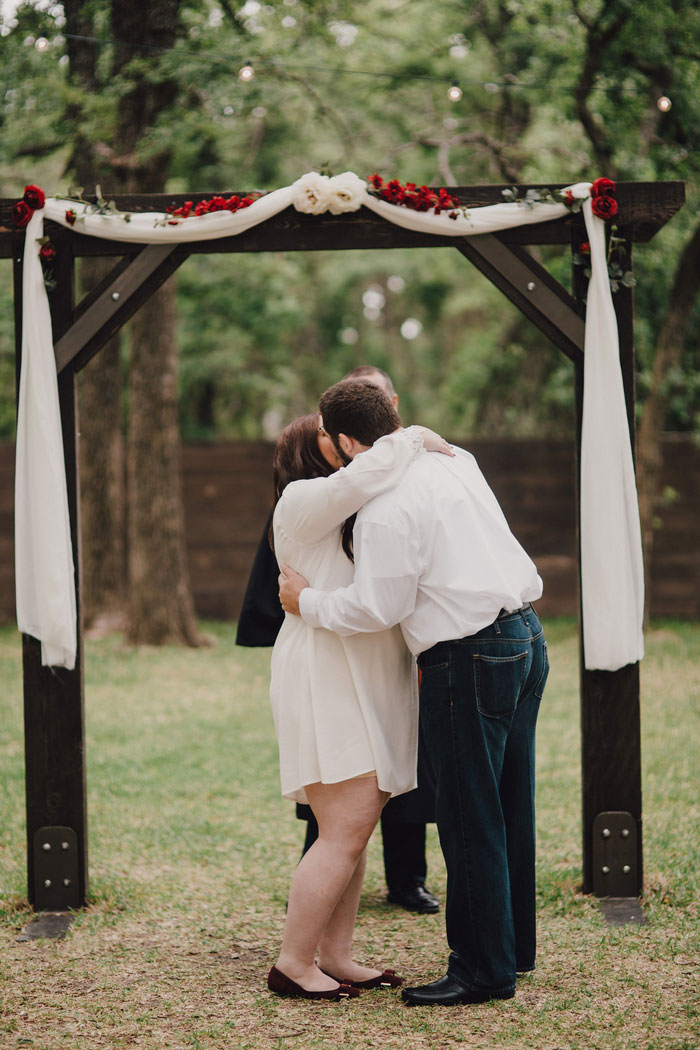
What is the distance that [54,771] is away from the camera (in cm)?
396

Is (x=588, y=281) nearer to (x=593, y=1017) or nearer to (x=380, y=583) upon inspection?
(x=380, y=583)

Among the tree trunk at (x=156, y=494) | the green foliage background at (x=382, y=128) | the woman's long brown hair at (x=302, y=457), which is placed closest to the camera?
the woman's long brown hair at (x=302, y=457)

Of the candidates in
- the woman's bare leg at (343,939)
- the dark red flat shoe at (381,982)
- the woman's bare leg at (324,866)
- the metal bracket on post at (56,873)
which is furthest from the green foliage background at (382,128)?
the dark red flat shoe at (381,982)

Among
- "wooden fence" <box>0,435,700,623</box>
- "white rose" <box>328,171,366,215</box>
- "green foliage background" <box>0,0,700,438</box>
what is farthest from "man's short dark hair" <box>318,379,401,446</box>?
"wooden fence" <box>0,435,700,623</box>

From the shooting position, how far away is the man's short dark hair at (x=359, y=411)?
123 inches

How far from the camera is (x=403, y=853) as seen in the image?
407 cm

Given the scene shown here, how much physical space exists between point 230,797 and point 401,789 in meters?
2.74

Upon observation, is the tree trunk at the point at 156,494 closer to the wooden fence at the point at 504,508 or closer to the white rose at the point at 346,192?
the wooden fence at the point at 504,508

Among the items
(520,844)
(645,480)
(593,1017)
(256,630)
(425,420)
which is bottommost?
Answer: (593,1017)

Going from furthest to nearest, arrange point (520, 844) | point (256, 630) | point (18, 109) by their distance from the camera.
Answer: point (18, 109)
point (256, 630)
point (520, 844)

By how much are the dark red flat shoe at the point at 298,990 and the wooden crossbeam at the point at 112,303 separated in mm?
2226

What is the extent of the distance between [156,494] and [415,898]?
6.35 m

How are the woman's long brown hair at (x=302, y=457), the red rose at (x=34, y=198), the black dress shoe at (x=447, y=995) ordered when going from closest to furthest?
the black dress shoe at (x=447, y=995) < the woman's long brown hair at (x=302, y=457) < the red rose at (x=34, y=198)

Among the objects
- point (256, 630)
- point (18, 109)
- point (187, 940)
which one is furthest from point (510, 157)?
point (187, 940)
